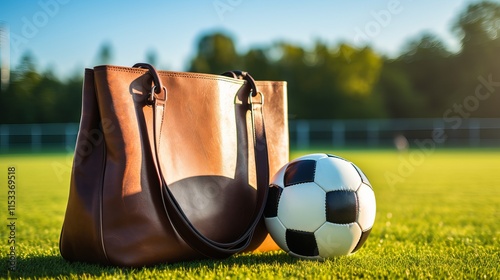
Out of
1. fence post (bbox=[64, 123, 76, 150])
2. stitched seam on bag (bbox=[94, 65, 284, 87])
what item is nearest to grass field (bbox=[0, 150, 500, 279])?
stitched seam on bag (bbox=[94, 65, 284, 87])

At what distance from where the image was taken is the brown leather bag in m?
3.10

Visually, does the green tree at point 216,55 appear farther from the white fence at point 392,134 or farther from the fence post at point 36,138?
the fence post at point 36,138

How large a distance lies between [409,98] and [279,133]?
147 feet

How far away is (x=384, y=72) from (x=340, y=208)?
4718 cm

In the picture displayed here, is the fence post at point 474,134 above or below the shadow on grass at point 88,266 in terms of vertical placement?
below

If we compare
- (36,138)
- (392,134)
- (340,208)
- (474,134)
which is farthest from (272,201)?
(474,134)

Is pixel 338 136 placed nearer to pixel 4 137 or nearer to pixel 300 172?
pixel 4 137

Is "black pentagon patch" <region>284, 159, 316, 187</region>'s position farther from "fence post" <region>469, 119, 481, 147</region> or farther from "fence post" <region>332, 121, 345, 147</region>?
"fence post" <region>469, 119, 481, 147</region>

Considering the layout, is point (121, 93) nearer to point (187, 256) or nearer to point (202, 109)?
point (202, 109)

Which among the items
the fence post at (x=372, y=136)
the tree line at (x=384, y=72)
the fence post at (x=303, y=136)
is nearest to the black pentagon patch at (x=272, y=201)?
the fence post at (x=303, y=136)

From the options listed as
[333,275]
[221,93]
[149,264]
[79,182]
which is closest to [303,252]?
[333,275]

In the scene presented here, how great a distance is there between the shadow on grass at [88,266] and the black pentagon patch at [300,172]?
51cm

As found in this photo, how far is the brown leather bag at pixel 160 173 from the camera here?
3.10 metres

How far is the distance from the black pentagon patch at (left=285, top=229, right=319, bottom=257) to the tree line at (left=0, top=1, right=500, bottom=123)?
3893cm
